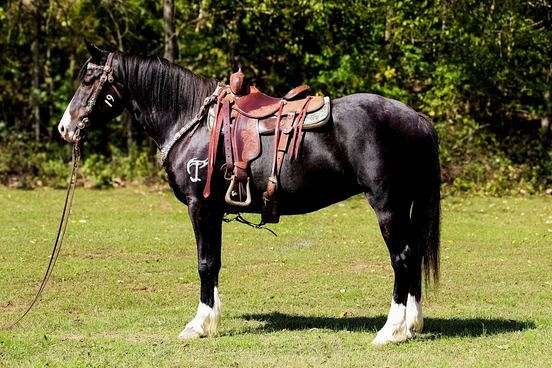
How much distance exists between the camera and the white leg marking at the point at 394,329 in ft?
24.9

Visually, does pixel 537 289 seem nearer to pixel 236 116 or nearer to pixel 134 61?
pixel 236 116

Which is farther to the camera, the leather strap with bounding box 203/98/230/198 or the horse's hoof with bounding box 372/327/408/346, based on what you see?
the leather strap with bounding box 203/98/230/198

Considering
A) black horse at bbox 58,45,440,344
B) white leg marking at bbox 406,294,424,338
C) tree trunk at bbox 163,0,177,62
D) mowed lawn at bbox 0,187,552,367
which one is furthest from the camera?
tree trunk at bbox 163,0,177,62

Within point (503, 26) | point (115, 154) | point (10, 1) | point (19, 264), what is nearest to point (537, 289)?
point (19, 264)

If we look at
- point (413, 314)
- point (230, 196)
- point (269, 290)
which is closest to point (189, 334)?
point (230, 196)

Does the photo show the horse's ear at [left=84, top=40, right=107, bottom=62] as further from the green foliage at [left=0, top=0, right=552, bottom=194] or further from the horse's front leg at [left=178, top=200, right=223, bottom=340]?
the green foliage at [left=0, top=0, right=552, bottom=194]

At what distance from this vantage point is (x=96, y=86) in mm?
8180

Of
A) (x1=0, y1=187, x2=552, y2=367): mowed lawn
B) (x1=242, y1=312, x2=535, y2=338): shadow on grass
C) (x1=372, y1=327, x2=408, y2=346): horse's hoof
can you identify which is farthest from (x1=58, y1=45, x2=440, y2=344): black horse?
(x1=0, y1=187, x2=552, y2=367): mowed lawn

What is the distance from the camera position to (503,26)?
19.0m

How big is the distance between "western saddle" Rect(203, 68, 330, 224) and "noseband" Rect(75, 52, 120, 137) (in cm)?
91

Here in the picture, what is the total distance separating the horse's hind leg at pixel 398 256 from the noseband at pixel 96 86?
7.89 feet

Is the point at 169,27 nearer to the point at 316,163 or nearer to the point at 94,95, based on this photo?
the point at 94,95

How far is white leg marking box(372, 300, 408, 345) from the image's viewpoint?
7.58 meters

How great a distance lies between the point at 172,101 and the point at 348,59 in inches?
470
